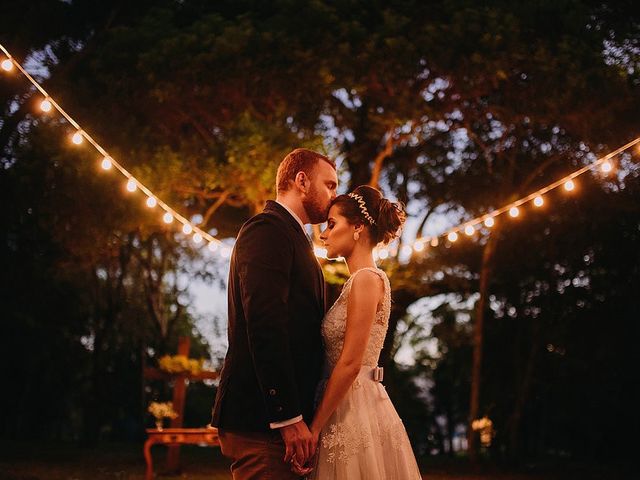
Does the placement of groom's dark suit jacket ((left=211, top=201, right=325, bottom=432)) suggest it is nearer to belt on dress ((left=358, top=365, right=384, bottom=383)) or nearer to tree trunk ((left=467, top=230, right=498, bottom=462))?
belt on dress ((left=358, top=365, right=384, bottom=383))

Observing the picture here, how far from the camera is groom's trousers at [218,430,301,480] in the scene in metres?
2.39

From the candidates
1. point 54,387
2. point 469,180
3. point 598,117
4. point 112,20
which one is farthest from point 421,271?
point 54,387

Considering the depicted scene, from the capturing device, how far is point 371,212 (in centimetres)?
283

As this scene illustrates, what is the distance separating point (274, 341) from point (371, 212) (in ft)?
2.39

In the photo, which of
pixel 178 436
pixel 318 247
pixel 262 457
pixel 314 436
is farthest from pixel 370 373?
pixel 178 436

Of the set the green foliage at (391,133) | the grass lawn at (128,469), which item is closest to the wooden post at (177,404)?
the grass lawn at (128,469)

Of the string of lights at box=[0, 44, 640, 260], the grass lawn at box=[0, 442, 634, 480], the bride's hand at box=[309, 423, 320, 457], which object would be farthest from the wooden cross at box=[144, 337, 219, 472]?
the bride's hand at box=[309, 423, 320, 457]

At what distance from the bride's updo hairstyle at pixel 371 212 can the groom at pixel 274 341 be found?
153mm

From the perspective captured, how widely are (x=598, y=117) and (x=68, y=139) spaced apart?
5918 millimetres

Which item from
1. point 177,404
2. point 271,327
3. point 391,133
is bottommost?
point 271,327

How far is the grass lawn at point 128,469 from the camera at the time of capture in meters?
9.44

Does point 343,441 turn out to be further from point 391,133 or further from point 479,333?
point 479,333

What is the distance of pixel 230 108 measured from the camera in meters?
9.08

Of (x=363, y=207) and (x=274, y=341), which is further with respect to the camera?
(x=363, y=207)
